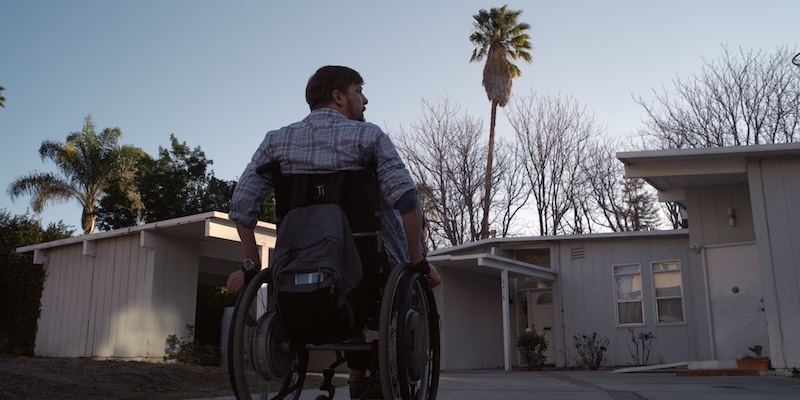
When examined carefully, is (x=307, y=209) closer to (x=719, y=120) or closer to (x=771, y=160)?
(x=771, y=160)

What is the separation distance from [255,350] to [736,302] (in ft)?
36.5

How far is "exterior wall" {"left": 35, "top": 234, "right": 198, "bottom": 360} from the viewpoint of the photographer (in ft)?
39.7

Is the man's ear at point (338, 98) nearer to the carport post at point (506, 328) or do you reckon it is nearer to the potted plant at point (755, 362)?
the potted plant at point (755, 362)

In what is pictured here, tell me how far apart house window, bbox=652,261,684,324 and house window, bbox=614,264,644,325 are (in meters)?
0.39

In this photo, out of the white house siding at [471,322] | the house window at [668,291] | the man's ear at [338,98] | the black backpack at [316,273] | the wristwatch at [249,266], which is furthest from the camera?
the white house siding at [471,322]

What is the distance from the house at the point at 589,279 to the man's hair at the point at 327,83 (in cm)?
848

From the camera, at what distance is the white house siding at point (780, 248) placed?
9.66m

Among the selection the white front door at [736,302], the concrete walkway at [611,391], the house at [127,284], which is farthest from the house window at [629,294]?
the concrete walkway at [611,391]

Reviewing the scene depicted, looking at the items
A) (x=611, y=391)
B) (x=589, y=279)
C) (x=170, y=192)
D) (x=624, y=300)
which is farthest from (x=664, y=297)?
(x=170, y=192)

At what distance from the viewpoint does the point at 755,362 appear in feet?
33.4

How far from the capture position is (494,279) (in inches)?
741

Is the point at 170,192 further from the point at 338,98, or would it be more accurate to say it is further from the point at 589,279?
the point at 338,98

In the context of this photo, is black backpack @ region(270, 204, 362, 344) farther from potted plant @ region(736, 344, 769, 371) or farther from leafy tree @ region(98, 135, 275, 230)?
leafy tree @ region(98, 135, 275, 230)

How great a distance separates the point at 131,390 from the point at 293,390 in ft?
14.7
